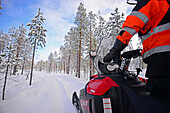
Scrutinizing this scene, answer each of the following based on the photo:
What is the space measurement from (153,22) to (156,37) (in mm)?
226

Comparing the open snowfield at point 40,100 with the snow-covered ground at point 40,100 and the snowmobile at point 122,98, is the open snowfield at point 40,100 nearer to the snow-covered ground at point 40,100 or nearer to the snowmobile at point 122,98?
the snow-covered ground at point 40,100

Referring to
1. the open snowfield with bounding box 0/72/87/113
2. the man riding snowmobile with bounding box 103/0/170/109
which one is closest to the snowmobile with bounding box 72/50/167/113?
the man riding snowmobile with bounding box 103/0/170/109

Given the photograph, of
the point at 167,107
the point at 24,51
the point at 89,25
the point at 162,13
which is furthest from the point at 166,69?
the point at 24,51

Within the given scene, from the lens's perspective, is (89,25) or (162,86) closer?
(162,86)

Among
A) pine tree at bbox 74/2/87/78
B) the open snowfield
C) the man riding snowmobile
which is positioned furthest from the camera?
pine tree at bbox 74/2/87/78

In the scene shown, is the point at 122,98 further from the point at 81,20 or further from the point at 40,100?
the point at 81,20

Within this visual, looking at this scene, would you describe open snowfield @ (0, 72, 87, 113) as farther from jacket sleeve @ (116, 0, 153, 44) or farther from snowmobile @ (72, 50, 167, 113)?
jacket sleeve @ (116, 0, 153, 44)

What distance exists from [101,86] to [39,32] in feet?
58.7

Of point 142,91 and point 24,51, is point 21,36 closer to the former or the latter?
point 24,51

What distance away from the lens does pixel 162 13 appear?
3.58ft

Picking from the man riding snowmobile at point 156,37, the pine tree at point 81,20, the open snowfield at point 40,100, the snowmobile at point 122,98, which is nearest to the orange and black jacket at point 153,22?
the man riding snowmobile at point 156,37

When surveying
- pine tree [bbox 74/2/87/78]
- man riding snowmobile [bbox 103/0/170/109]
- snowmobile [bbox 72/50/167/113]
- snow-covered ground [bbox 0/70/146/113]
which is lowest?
snow-covered ground [bbox 0/70/146/113]

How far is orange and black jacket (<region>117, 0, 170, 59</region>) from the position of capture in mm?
1065

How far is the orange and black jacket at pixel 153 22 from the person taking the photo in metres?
1.07
